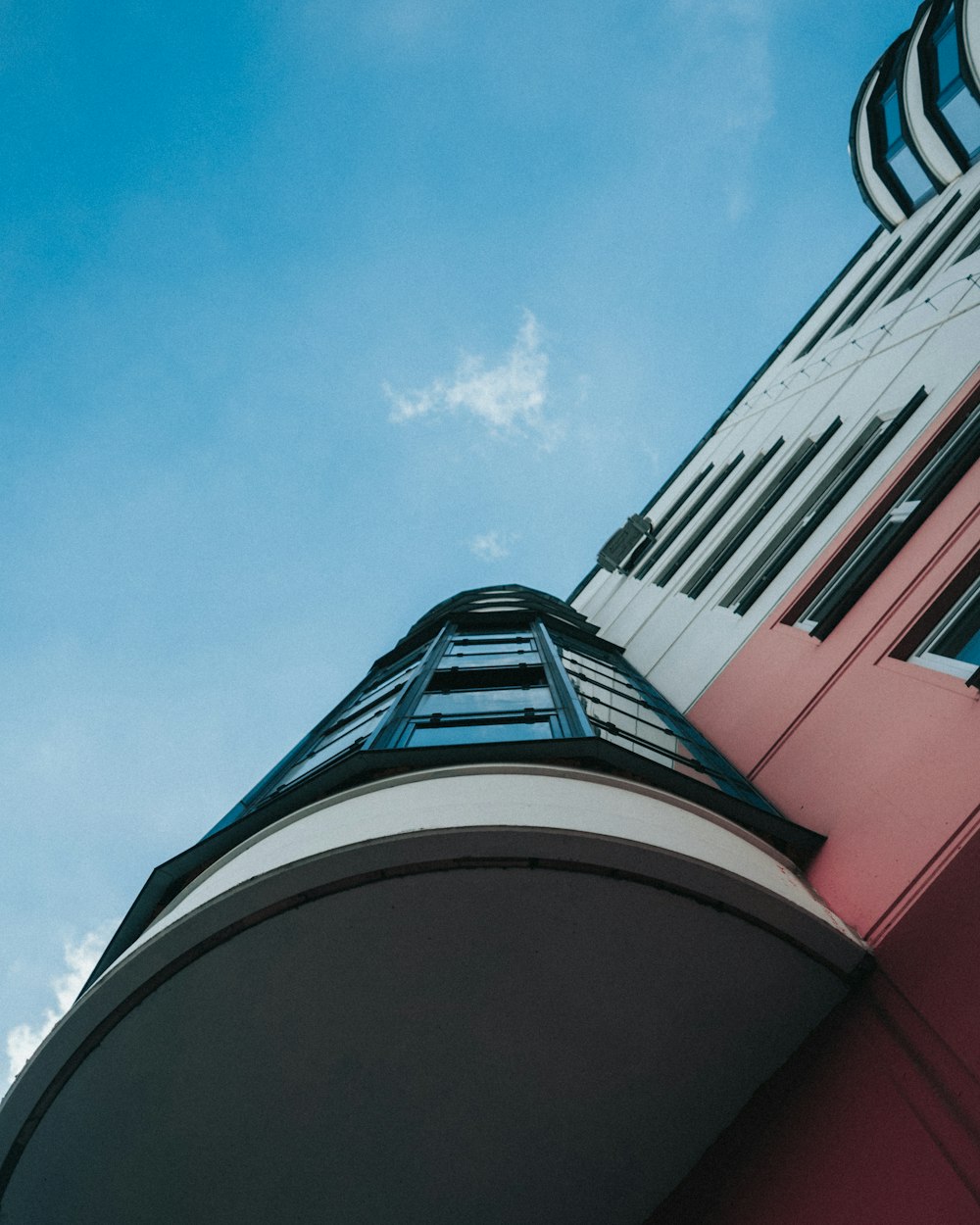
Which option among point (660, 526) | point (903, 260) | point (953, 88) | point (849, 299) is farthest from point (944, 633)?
point (849, 299)

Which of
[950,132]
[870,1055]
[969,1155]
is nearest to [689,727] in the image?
[870,1055]

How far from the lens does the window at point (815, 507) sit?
10.0 meters

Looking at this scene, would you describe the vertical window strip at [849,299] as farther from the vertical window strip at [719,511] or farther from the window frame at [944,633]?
the window frame at [944,633]

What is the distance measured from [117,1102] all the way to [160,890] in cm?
290

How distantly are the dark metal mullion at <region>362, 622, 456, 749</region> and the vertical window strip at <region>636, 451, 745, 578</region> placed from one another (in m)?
7.38

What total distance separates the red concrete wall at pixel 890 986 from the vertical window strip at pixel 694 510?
10213mm

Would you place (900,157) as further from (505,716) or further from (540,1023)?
(540,1023)

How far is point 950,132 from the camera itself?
57.2 feet

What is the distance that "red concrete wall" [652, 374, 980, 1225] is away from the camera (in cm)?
355

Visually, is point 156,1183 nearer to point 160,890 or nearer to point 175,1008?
point 175,1008

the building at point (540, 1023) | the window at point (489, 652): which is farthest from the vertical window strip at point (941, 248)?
the building at point (540, 1023)

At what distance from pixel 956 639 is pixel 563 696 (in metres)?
3.40

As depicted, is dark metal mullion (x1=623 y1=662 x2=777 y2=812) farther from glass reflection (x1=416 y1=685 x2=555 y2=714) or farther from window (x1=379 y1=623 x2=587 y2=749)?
glass reflection (x1=416 y1=685 x2=555 y2=714)

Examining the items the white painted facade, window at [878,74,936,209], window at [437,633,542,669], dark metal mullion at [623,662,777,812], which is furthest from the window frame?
window at [878,74,936,209]
